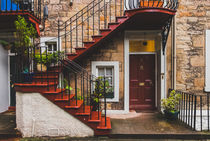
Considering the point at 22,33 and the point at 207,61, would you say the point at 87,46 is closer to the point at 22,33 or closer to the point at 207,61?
the point at 22,33

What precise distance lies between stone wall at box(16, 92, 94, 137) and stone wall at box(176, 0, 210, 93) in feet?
13.7

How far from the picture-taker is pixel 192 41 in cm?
576

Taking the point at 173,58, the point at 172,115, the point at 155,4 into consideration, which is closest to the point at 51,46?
the point at 155,4

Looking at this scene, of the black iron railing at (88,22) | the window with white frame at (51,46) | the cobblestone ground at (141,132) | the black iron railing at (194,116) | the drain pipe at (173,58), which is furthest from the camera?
the window with white frame at (51,46)

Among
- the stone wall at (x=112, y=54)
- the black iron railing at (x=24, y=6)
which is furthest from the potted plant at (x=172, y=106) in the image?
the black iron railing at (x=24, y=6)

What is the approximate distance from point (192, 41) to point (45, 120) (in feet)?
19.4

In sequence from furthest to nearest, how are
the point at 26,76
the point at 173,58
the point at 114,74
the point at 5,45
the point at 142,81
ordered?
the point at 142,81 < the point at 5,45 < the point at 114,74 < the point at 173,58 < the point at 26,76

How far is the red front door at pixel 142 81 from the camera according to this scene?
612cm

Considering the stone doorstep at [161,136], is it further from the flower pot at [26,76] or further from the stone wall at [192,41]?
the flower pot at [26,76]

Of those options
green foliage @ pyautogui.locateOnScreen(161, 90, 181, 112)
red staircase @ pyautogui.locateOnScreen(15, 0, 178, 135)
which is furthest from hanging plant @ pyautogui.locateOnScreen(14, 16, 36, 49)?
green foliage @ pyautogui.locateOnScreen(161, 90, 181, 112)

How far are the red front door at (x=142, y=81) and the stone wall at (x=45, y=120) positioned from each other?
2795 millimetres

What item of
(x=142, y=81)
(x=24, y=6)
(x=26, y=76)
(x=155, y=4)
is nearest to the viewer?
(x=26, y=76)

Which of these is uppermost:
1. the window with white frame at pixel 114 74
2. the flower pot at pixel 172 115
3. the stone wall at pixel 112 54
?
the stone wall at pixel 112 54

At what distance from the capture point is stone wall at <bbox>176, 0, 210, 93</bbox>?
18.9ft
